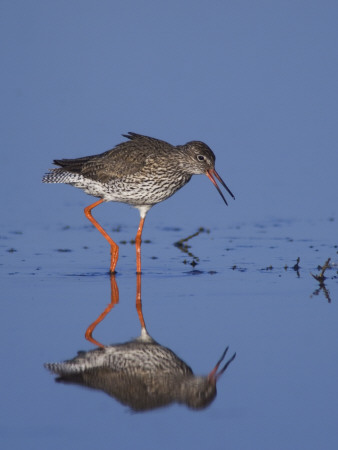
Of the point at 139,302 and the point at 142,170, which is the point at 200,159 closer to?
the point at 142,170

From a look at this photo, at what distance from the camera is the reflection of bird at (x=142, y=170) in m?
10.7


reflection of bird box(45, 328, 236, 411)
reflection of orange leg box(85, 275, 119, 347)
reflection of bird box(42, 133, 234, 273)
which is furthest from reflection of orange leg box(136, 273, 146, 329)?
reflection of bird box(42, 133, 234, 273)

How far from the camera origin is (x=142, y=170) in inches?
423

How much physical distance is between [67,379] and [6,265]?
4207 mm

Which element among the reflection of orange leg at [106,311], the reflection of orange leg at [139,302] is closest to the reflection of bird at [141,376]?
the reflection of orange leg at [106,311]

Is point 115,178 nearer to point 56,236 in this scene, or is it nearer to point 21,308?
point 56,236

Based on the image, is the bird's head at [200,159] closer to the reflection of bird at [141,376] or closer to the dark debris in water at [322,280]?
the dark debris in water at [322,280]

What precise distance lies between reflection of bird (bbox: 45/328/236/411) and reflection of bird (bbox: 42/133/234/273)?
13.1ft

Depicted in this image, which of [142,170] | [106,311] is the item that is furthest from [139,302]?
[142,170]

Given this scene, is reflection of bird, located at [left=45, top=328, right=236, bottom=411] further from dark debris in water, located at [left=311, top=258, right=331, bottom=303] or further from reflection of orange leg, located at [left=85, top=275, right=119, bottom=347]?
dark debris in water, located at [left=311, top=258, right=331, bottom=303]

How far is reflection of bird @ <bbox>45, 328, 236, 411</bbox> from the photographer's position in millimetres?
5723

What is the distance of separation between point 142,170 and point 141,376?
497 centimetres

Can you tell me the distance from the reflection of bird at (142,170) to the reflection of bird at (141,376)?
398 cm

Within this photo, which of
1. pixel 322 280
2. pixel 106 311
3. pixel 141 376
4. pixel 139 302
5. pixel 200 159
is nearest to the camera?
pixel 141 376
